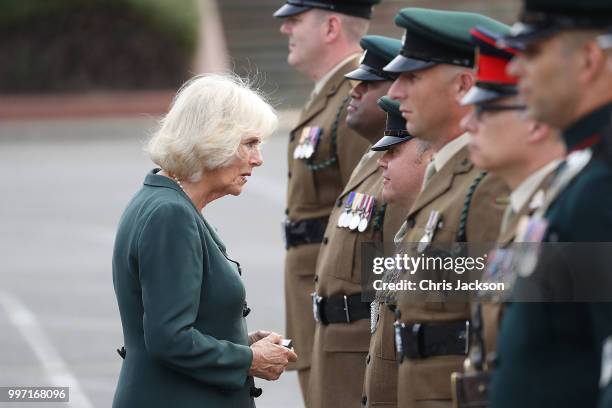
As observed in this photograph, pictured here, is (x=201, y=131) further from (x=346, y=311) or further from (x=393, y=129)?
(x=346, y=311)

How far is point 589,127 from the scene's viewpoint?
10.2 feet

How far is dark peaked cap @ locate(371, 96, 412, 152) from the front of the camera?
5.05m

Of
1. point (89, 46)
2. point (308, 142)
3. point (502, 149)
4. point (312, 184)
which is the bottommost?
point (89, 46)

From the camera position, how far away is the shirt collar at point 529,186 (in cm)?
364

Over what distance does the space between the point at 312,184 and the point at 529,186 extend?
122 inches

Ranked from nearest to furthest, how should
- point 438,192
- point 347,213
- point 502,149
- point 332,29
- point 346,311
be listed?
point 502,149
point 438,192
point 347,213
point 346,311
point 332,29

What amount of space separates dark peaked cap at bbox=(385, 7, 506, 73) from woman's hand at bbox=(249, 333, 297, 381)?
101 centimetres

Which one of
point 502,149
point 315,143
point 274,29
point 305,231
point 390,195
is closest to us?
point 502,149

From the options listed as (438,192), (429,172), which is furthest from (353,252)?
(438,192)

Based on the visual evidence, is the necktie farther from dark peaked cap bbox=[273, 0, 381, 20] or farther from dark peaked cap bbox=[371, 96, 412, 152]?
dark peaked cap bbox=[273, 0, 381, 20]

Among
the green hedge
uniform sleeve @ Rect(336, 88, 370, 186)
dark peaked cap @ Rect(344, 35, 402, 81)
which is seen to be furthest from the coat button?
the green hedge

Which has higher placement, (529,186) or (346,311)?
(529,186)

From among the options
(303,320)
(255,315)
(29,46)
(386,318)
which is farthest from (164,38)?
(386,318)

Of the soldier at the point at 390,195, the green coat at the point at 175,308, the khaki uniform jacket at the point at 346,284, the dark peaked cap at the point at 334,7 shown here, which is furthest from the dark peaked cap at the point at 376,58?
the green coat at the point at 175,308
